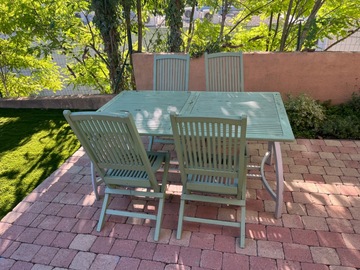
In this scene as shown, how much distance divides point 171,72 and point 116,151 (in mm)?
1434

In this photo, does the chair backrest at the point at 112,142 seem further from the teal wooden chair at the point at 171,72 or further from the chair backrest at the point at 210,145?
the teal wooden chair at the point at 171,72

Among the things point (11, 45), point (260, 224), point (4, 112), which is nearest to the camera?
point (260, 224)

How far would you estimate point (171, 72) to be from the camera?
297 centimetres

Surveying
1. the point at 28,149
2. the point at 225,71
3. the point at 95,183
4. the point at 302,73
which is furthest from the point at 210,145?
the point at 28,149

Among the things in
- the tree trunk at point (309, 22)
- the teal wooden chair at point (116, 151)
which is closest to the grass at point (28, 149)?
the teal wooden chair at point (116, 151)

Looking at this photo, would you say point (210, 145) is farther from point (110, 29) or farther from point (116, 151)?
point (110, 29)

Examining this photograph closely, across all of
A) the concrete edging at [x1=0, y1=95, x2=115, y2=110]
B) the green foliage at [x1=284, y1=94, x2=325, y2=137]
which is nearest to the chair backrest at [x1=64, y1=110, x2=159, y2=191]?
the green foliage at [x1=284, y1=94, x2=325, y2=137]

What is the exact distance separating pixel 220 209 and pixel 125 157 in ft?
3.25

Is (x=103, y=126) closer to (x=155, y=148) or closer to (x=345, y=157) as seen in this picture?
(x=155, y=148)

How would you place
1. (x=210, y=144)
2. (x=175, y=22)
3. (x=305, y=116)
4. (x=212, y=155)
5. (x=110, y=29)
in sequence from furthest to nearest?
(x=175, y=22) → (x=110, y=29) → (x=305, y=116) → (x=212, y=155) → (x=210, y=144)

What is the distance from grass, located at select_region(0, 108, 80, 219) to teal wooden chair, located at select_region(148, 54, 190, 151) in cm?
146

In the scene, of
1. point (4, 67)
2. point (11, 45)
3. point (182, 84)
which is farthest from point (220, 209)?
point (4, 67)

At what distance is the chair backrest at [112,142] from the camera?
1639 millimetres

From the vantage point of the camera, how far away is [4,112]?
4.66 m
